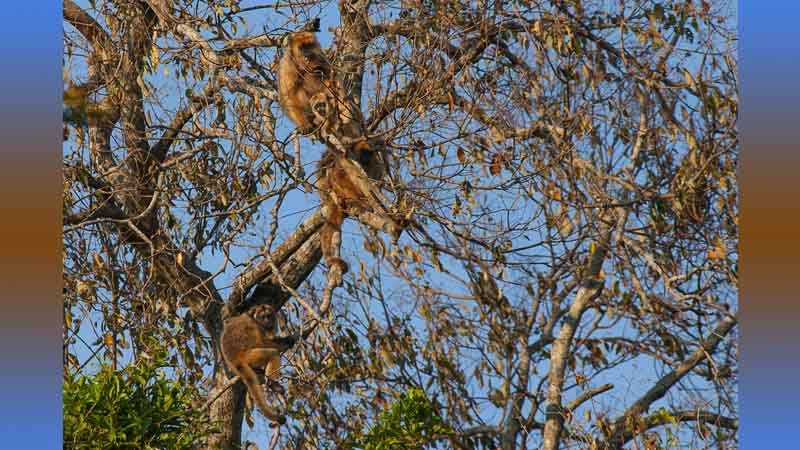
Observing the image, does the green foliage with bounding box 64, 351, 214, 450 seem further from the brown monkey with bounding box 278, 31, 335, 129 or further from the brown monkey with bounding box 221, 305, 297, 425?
the brown monkey with bounding box 278, 31, 335, 129

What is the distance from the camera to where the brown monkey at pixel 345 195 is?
6.52m

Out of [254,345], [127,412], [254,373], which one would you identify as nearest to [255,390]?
[254,373]

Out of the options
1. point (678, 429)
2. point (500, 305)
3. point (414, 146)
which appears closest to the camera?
point (414, 146)

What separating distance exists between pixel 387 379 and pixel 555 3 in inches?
112

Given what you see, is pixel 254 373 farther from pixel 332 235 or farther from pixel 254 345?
pixel 332 235

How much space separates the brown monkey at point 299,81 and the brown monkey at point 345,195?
39 cm

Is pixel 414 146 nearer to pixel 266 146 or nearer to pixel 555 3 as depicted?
pixel 266 146

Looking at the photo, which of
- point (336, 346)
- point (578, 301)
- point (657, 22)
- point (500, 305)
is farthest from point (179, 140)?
point (657, 22)

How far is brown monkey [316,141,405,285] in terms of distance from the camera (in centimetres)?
652

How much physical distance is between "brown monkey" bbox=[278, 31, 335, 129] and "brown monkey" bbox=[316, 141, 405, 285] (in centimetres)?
39

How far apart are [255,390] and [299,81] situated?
2138mm

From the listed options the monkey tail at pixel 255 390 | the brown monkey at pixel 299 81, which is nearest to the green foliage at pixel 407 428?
the monkey tail at pixel 255 390

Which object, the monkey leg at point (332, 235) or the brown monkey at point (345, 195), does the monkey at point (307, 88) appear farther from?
the monkey leg at point (332, 235)

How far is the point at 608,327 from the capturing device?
7.44m
